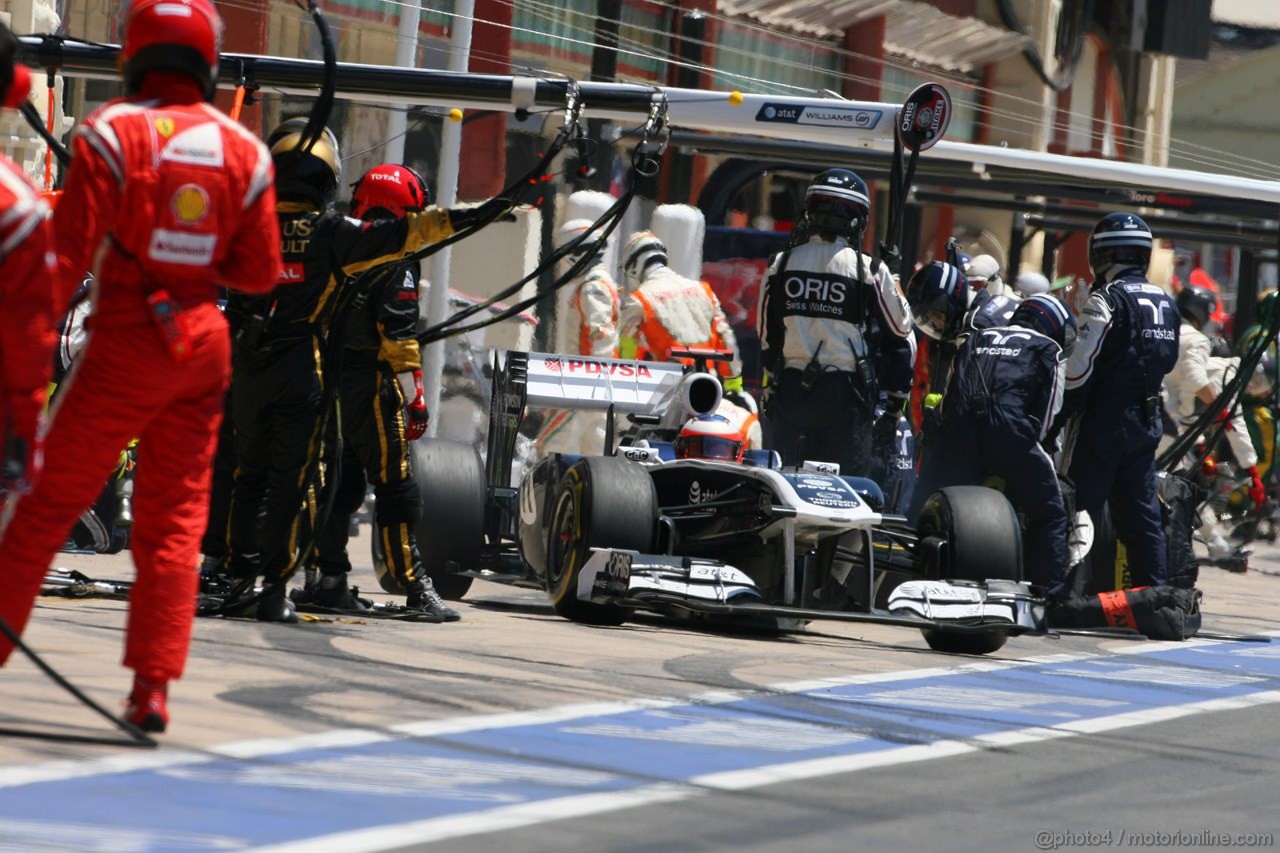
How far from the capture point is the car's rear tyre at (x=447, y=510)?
30.7ft

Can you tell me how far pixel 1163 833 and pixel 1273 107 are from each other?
132 ft

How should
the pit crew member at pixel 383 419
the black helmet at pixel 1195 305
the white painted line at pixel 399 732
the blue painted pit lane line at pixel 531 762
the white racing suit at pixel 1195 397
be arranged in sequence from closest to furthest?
the blue painted pit lane line at pixel 531 762
the white painted line at pixel 399 732
the pit crew member at pixel 383 419
the white racing suit at pixel 1195 397
the black helmet at pixel 1195 305

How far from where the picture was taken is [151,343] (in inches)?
205

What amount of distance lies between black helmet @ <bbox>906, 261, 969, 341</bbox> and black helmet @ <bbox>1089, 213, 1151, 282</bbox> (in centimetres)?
76

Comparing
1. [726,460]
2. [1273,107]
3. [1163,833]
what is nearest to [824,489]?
[726,460]

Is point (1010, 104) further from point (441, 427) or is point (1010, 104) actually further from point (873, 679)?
point (873, 679)

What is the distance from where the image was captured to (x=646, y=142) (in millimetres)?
7664

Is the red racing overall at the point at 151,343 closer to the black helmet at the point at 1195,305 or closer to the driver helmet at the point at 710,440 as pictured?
the driver helmet at the point at 710,440

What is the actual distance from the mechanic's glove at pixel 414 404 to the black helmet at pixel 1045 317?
A: 2948 millimetres

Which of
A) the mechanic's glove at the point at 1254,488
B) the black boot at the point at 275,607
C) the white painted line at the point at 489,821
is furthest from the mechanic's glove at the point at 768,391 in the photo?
the mechanic's glove at the point at 1254,488

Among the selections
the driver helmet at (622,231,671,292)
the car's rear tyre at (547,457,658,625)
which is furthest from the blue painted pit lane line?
the driver helmet at (622,231,671,292)

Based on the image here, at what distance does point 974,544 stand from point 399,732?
3.66m

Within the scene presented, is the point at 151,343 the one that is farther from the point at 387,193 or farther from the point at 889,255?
the point at 889,255

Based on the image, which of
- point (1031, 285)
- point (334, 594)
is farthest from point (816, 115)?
point (1031, 285)
